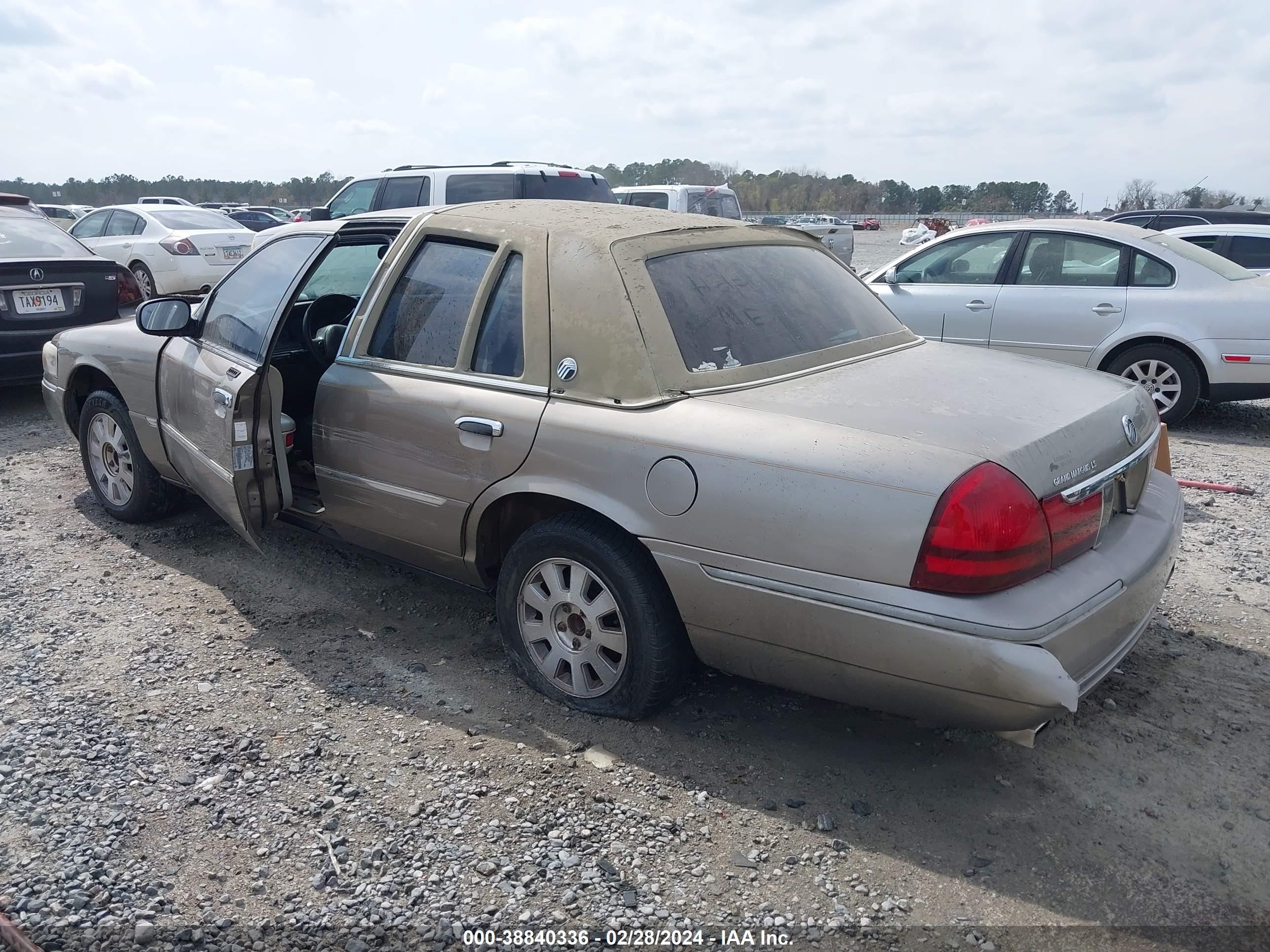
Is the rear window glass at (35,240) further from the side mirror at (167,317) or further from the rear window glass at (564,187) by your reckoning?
the side mirror at (167,317)

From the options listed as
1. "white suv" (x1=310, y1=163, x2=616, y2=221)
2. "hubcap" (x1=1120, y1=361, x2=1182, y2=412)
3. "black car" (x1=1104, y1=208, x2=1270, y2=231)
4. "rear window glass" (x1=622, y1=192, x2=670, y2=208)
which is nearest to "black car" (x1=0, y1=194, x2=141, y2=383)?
"white suv" (x1=310, y1=163, x2=616, y2=221)

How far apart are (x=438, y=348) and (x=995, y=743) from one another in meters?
2.43

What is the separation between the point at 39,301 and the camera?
24.7ft

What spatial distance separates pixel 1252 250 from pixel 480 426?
388 inches

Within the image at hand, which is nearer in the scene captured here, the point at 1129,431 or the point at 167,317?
the point at 1129,431

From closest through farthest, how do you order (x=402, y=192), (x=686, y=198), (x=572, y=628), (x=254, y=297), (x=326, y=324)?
(x=572, y=628) → (x=254, y=297) → (x=326, y=324) → (x=402, y=192) → (x=686, y=198)

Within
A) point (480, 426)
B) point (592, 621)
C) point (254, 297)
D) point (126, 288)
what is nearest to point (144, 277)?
point (126, 288)

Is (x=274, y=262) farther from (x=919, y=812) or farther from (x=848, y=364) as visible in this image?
(x=919, y=812)

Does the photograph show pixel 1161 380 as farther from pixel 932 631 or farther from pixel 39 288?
pixel 39 288

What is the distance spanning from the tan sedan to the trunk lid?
0.05 feet

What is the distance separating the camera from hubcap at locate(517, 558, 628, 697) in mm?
3193

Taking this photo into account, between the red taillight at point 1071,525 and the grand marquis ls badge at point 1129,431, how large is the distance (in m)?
0.32

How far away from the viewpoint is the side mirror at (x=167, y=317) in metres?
4.33

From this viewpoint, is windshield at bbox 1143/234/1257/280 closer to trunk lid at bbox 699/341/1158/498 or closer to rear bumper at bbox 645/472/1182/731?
trunk lid at bbox 699/341/1158/498
